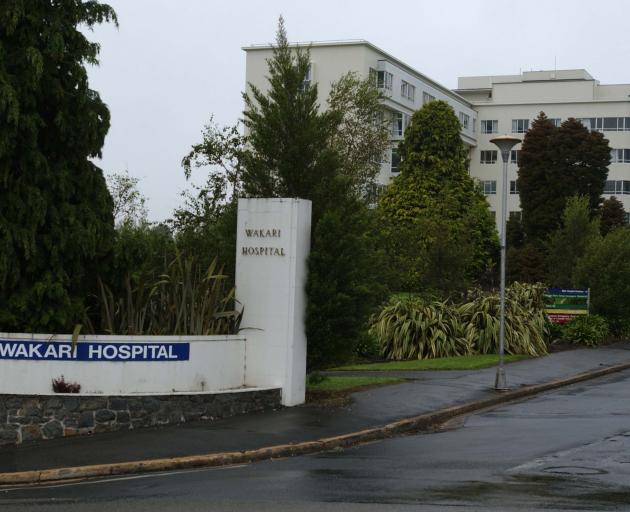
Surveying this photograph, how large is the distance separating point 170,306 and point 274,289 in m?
1.76

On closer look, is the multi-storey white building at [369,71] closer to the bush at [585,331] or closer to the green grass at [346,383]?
the bush at [585,331]

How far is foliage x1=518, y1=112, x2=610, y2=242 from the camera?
71.2 m

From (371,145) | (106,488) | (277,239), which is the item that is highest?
(371,145)

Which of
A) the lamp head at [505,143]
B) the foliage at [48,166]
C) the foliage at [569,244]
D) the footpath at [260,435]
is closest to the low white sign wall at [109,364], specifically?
the foliage at [48,166]

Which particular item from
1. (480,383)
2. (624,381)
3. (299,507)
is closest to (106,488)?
(299,507)

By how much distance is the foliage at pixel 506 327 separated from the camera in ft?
93.4

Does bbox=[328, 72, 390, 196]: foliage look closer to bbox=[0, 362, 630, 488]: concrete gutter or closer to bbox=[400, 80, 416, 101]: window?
bbox=[0, 362, 630, 488]: concrete gutter

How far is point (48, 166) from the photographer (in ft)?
48.7

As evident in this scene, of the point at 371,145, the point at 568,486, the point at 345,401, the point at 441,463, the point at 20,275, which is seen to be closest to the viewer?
the point at 568,486

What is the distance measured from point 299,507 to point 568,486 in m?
2.94

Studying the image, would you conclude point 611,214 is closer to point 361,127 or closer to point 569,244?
point 569,244

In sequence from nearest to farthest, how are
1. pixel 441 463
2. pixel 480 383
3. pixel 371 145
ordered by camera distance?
pixel 441 463
pixel 480 383
pixel 371 145

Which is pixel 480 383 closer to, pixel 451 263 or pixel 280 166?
pixel 280 166

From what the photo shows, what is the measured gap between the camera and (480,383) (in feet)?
69.8
